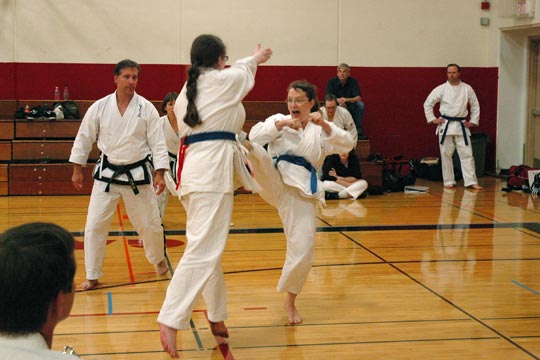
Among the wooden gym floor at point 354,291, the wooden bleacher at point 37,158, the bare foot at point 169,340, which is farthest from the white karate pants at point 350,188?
the bare foot at point 169,340

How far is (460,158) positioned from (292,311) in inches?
338

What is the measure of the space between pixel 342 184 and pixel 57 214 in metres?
4.39

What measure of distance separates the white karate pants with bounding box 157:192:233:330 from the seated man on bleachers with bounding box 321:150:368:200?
7.38 metres

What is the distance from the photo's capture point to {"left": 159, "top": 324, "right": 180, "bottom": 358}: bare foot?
4.82 m

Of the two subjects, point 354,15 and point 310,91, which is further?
point 354,15

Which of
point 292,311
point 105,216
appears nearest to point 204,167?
point 292,311

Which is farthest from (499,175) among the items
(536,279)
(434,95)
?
(536,279)

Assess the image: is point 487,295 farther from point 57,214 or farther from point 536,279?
point 57,214

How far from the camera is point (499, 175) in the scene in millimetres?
15055

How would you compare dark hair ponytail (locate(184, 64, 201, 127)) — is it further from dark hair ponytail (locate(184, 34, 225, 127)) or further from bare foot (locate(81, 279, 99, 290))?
bare foot (locate(81, 279, 99, 290))

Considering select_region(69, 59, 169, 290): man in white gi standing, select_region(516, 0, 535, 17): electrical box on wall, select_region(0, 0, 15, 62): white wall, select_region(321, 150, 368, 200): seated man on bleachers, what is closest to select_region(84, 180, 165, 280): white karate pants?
select_region(69, 59, 169, 290): man in white gi standing

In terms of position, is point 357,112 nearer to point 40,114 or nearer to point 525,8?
point 525,8

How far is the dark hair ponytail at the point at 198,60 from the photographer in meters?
5.00

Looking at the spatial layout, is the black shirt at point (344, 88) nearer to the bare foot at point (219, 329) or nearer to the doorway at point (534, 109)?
the doorway at point (534, 109)
